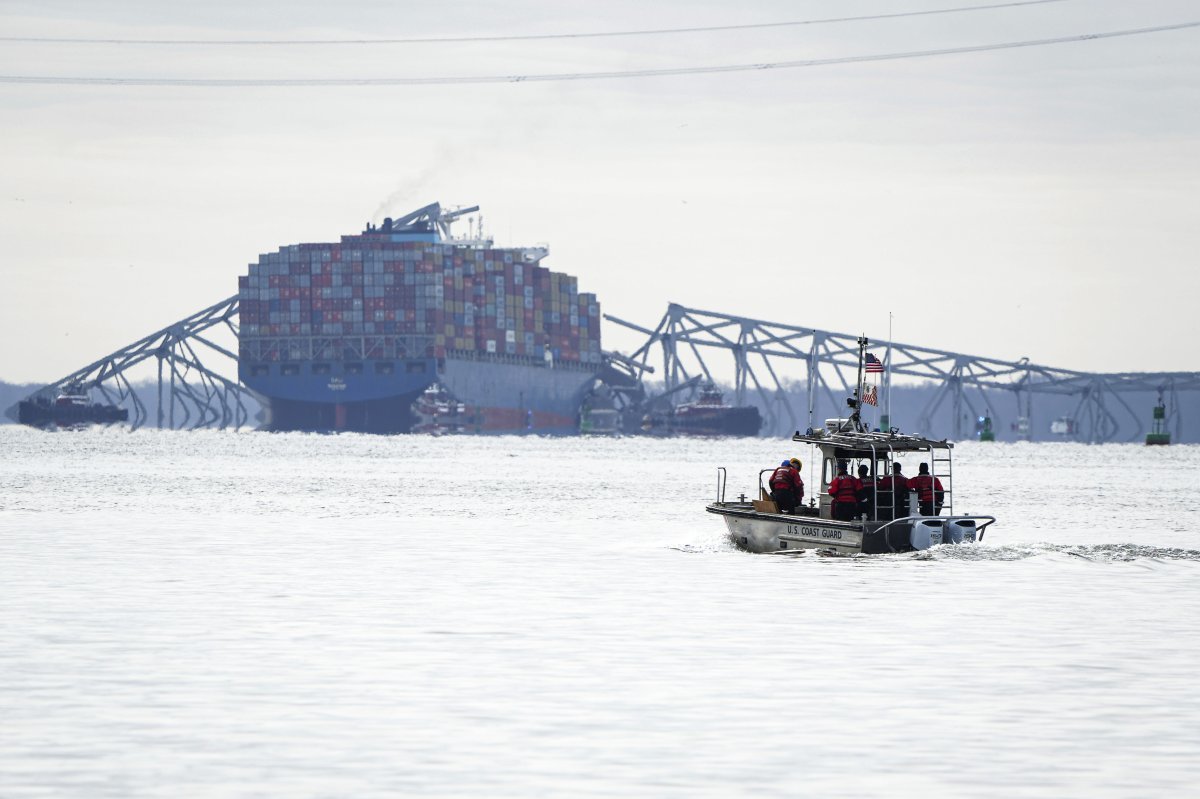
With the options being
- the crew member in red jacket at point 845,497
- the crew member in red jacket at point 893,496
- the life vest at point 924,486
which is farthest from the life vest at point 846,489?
the life vest at point 924,486

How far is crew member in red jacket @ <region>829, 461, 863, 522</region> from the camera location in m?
39.1

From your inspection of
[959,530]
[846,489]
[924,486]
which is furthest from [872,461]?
[959,530]

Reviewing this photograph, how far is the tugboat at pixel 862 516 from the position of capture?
38344 mm

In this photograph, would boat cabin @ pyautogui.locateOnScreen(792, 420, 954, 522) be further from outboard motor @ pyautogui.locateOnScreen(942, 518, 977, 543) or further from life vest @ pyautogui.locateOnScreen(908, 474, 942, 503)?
outboard motor @ pyautogui.locateOnScreen(942, 518, 977, 543)

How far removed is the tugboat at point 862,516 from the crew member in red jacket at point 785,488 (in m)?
0.22

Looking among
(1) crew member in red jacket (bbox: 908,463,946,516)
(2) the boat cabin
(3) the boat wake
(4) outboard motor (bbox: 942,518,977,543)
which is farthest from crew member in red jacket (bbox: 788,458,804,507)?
(4) outboard motor (bbox: 942,518,977,543)

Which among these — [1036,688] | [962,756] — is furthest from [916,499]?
[962,756]

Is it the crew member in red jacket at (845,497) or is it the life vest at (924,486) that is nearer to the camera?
the crew member in red jacket at (845,497)

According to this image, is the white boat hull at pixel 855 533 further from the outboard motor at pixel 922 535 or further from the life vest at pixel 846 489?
the life vest at pixel 846 489

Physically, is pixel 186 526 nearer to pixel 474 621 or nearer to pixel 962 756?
pixel 474 621

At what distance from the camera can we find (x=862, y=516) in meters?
39.2

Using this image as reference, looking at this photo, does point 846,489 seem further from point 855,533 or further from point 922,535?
point 922,535

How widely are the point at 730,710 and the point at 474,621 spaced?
8932 millimetres

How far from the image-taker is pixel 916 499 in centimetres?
3941
